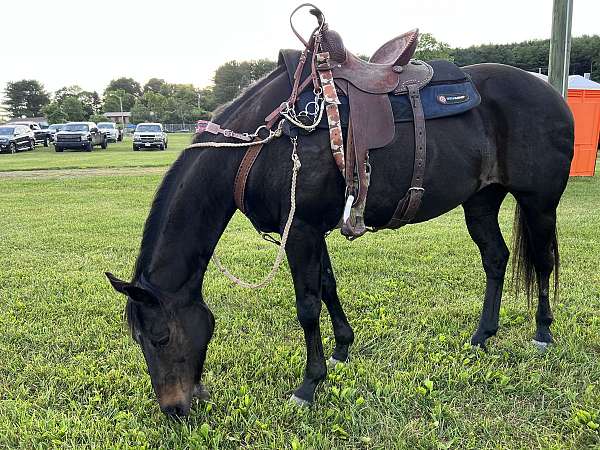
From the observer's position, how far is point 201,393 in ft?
8.70

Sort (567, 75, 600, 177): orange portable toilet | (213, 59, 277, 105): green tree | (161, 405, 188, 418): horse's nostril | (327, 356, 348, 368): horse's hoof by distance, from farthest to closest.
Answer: (213, 59, 277, 105): green tree
(567, 75, 600, 177): orange portable toilet
(327, 356, 348, 368): horse's hoof
(161, 405, 188, 418): horse's nostril

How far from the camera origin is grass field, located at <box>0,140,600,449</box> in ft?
7.97

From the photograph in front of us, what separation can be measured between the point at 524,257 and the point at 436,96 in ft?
4.82

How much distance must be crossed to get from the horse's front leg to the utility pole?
7.00 metres

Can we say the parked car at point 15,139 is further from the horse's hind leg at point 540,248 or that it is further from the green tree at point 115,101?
the green tree at point 115,101

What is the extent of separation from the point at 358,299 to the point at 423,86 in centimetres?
202

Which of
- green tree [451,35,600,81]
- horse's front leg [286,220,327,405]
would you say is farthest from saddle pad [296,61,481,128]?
green tree [451,35,600,81]

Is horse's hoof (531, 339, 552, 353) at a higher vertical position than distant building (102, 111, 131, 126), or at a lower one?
lower

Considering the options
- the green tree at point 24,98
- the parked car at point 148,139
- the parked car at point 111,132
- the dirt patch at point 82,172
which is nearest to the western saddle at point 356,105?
the dirt patch at point 82,172

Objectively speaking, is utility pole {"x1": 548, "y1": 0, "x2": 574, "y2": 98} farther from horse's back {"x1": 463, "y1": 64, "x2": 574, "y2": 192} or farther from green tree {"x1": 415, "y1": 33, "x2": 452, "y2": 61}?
green tree {"x1": 415, "y1": 33, "x2": 452, "y2": 61}

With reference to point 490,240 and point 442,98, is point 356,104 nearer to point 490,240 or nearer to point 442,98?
point 442,98

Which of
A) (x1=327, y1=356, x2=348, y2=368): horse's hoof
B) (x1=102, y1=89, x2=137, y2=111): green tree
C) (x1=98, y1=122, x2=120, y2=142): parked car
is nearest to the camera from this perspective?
(x1=327, y1=356, x2=348, y2=368): horse's hoof

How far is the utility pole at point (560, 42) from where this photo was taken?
730 cm

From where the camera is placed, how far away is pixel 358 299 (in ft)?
13.6
